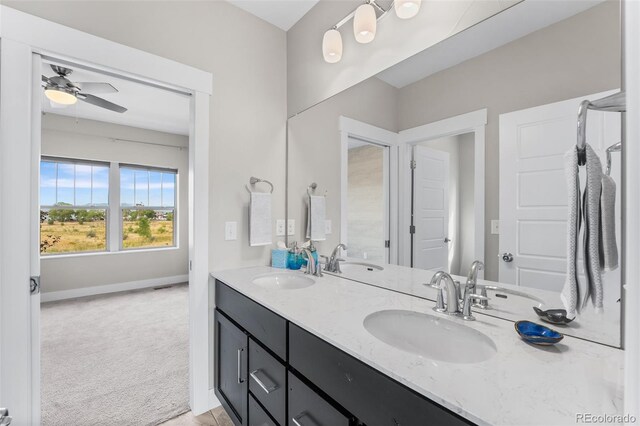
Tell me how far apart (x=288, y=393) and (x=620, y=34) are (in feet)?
5.11

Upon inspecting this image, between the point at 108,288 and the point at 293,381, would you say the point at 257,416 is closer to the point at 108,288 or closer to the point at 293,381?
the point at 293,381

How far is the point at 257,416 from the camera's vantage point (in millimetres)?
1325

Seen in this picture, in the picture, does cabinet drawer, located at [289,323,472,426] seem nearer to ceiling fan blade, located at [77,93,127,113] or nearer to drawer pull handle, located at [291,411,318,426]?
drawer pull handle, located at [291,411,318,426]

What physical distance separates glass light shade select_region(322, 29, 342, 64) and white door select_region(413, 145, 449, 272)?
0.82m

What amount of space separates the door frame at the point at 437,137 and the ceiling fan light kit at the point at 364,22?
55 cm

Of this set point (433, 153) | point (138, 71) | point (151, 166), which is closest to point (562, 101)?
point (433, 153)

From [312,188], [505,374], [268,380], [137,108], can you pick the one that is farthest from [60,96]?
[505,374]

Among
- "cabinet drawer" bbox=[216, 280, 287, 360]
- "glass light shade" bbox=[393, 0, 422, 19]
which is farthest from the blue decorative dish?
"glass light shade" bbox=[393, 0, 422, 19]

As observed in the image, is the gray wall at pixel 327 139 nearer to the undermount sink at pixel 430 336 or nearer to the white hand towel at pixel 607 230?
the undermount sink at pixel 430 336

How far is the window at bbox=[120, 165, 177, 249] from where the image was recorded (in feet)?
14.9

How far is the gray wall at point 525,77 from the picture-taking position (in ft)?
2.75

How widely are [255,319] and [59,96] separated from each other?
274 centimetres

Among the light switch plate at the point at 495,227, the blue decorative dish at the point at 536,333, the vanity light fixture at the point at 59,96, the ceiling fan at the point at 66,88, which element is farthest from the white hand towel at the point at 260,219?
the vanity light fixture at the point at 59,96

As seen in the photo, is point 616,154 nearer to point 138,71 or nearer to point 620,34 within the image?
point 620,34
